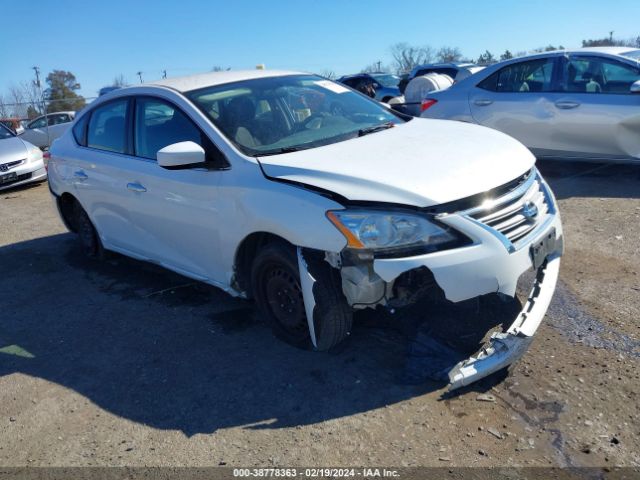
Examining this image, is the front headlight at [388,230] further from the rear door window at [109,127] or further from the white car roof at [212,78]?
the rear door window at [109,127]

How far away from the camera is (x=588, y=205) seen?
20.7ft

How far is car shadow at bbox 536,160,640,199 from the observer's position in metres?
6.72

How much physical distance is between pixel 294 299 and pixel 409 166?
3.51 feet

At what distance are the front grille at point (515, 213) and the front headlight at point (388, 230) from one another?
22 cm

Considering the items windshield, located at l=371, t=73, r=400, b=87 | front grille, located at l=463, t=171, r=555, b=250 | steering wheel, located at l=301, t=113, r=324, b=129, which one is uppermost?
steering wheel, located at l=301, t=113, r=324, b=129

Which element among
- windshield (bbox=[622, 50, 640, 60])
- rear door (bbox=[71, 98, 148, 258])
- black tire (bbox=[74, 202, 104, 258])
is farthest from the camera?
windshield (bbox=[622, 50, 640, 60])

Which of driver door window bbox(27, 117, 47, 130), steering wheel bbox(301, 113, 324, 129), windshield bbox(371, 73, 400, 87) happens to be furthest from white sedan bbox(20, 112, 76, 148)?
steering wheel bbox(301, 113, 324, 129)

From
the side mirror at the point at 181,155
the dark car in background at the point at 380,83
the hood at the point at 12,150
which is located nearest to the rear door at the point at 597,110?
the side mirror at the point at 181,155

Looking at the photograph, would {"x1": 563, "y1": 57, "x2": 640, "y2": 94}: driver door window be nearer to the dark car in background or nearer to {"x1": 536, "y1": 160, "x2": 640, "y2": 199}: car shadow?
{"x1": 536, "y1": 160, "x2": 640, "y2": 199}: car shadow

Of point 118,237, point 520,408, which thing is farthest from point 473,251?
point 118,237

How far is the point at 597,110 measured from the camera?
22.5 feet

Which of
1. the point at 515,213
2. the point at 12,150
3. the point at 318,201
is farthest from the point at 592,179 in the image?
the point at 12,150

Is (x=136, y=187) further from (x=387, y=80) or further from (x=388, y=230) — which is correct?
(x=387, y=80)

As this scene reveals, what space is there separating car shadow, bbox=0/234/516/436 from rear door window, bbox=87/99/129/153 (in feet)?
4.07
